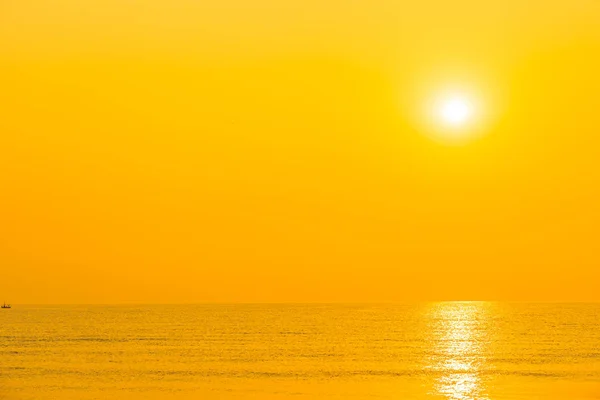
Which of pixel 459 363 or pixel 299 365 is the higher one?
pixel 459 363

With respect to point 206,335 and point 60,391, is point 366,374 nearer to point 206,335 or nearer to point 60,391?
point 60,391

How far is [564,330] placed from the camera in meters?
144

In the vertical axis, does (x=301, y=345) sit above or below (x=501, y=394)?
above

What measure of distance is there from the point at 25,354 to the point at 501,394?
53.6 metres

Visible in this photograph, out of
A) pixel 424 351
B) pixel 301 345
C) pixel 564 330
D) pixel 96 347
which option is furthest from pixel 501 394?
pixel 564 330

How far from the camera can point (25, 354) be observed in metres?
94.7

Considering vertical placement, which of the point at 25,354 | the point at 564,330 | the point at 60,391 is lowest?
the point at 60,391

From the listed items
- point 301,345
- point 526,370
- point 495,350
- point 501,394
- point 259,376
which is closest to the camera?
point 501,394

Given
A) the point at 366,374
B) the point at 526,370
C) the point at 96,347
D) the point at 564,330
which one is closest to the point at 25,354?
the point at 96,347

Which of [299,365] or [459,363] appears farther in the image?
[459,363]

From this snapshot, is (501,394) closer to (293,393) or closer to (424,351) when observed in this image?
(293,393)

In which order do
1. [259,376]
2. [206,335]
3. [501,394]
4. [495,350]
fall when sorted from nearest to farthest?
[501,394], [259,376], [495,350], [206,335]

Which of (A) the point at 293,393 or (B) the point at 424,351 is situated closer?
(A) the point at 293,393

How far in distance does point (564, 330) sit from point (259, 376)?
3323 inches
